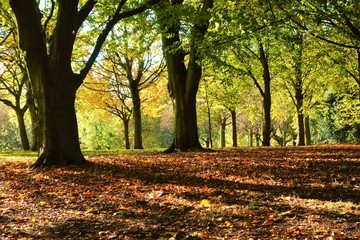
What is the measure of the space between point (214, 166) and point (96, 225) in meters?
Answer: 5.43

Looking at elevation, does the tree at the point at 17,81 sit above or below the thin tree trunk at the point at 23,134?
above

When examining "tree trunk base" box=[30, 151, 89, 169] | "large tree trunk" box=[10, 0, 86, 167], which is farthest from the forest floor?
"large tree trunk" box=[10, 0, 86, 167]

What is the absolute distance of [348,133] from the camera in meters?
33.2

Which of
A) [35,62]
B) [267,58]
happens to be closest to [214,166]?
[35,62]

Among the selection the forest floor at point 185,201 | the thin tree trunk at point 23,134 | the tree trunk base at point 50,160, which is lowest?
the forest floor at point 185,201

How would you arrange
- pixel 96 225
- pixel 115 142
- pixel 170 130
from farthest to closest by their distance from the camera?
pixel 170 130 < pixel 115 142 < pixel 96 225

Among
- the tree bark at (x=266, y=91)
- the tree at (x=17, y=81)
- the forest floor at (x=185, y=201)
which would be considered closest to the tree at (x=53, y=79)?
the forest floor at (x=185, y=201)

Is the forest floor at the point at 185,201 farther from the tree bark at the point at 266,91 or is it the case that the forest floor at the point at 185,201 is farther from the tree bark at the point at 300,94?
the tree bark at the point at 300,94

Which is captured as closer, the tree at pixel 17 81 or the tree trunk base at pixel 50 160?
the tree trunk base at pixel 50 160

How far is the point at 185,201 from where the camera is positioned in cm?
658

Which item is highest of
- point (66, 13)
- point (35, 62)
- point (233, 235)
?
point (66, 13)

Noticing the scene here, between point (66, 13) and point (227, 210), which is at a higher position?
point (66, 13)

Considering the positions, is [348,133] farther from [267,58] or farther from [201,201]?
[201,201]

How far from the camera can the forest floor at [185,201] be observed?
491 cm
